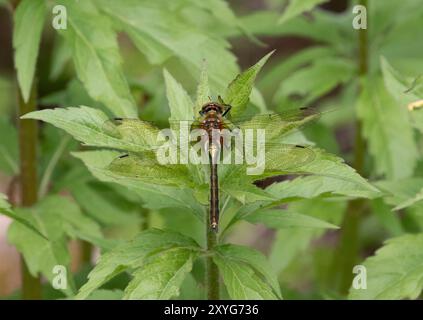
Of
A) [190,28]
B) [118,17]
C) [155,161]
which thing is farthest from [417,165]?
[155,161]

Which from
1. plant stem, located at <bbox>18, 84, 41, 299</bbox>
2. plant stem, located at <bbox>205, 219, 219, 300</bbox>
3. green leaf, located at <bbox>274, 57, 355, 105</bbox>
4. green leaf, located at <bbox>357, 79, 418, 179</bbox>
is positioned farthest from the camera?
green leaf, located at <bbox>274, 57, 355, 105</bbox>

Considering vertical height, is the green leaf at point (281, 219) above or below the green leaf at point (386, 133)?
below

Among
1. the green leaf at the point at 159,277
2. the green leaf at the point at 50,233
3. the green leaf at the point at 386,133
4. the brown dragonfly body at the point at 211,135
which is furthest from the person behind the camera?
the green leaf at the point at 386,133

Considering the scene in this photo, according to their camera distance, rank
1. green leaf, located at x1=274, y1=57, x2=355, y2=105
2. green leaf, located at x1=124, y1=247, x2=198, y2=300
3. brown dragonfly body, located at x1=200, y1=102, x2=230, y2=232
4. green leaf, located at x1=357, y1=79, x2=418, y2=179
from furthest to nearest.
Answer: green leaf, located at x1=274, y1=57, x2=355, y2=105, green leaf, located at x1=357, y1=79, x2=418, y2=179, brown dragonfly body, located at x1=200, y1=102, x2=230, y2=232, green leaf, located at x1=124, y1=247, x2=198, y2=300

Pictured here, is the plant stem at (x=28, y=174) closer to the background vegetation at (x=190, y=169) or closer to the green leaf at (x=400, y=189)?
the background vegetation at (x=190, y=169)

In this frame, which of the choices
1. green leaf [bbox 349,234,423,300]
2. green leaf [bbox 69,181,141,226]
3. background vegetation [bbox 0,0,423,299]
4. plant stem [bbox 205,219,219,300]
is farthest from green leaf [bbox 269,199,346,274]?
plant stem [bbox 205,219,219,300]

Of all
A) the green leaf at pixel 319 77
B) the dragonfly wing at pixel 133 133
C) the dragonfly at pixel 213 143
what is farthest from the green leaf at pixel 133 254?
the green leaf at pixel 319 77

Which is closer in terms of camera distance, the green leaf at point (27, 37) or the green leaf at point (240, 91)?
the green leaf at point (240, 91)

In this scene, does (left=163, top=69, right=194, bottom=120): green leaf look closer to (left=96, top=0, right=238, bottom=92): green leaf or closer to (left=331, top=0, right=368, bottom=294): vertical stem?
(left=96, top=0, right=238, bottom=92): green leaf

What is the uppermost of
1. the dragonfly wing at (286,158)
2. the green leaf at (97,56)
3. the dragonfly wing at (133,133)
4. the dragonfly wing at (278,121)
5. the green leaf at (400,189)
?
the green leaf at (97,56)

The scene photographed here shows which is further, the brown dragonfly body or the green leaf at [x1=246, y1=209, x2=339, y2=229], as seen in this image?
the green leaf at [x1=246, y1=209, x2=339, y2=229]
